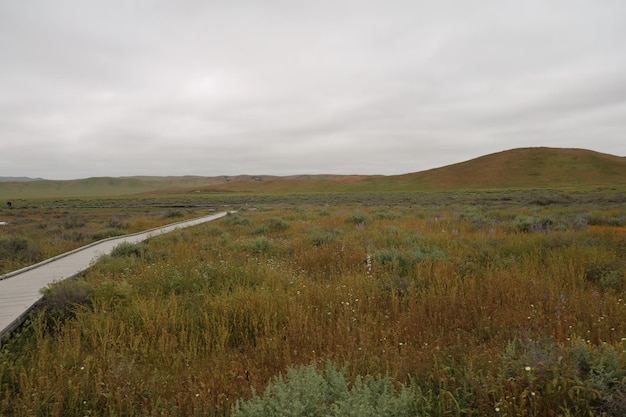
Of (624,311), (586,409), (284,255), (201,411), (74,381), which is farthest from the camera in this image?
(284,255)

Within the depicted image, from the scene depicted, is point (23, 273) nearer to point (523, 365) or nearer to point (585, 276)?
point (523, 365)

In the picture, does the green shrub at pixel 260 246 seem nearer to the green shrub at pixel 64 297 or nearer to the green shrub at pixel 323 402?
the green shrub at pixel 64 297

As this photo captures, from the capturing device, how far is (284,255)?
926cm

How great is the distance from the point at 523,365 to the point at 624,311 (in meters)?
2.62

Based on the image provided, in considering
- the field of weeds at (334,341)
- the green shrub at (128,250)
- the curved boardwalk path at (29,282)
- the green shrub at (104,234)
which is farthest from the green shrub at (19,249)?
the field of weeds at (334,341)

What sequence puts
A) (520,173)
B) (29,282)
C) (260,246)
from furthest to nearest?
(520,173), (260,246), (29,282)

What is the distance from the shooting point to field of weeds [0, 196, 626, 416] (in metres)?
2.63

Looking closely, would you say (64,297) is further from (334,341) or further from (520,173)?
(520,173)

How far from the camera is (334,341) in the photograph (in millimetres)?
3959

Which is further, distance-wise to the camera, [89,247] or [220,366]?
[89,247]

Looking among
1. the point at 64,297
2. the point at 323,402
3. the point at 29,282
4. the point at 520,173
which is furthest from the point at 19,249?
the point at 520,173

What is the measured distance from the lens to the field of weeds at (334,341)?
2.63 metres

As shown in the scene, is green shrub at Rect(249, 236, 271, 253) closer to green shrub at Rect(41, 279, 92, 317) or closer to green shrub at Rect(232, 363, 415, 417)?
green shrub at Rect(41, 279, 92, 317)

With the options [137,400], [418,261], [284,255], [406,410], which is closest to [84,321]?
[137,400]
